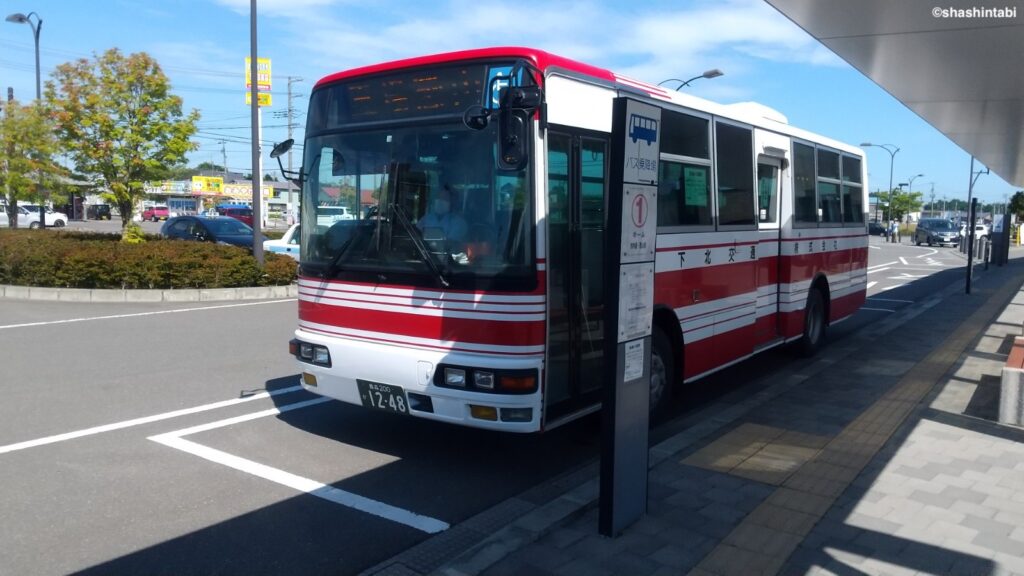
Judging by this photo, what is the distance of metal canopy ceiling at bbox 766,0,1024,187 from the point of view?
748cm

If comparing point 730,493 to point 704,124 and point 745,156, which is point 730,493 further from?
point 745,156

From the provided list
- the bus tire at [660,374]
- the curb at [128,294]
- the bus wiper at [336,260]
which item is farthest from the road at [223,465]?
the curb at [128,294]

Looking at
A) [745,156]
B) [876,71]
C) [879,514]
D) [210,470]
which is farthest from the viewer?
[876,71]

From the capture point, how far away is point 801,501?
5.35 meters

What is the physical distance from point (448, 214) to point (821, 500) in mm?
3239

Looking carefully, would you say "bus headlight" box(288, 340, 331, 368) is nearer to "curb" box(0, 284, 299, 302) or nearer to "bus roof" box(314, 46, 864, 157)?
"bus roof" box(314, 46, 864, 157)

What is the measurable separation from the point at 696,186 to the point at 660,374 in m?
1.83

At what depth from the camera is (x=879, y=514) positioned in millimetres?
5141

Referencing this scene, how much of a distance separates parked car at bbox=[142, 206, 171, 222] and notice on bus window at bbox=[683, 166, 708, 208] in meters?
71.4

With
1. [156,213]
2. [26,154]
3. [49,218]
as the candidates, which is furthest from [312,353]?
[156,213]

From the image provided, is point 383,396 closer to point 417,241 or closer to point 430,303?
point 430,303

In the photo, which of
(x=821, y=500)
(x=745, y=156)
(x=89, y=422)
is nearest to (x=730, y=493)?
(x=821, y=500)

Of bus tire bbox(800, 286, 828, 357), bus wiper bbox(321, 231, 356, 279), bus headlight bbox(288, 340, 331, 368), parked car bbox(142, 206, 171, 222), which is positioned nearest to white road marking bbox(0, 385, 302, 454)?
bus headlight bbox(288, 340, 331, 368)

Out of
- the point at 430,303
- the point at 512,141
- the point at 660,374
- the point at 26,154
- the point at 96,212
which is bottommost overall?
the point at 660,374
